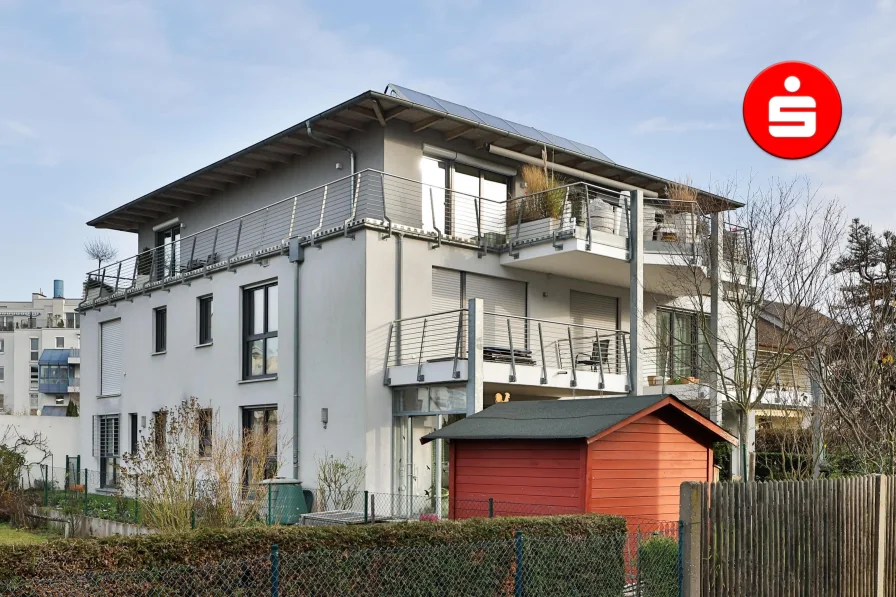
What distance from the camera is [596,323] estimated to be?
73.6ft

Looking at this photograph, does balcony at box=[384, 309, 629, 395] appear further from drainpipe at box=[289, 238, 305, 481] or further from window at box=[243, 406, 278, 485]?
window at box=[243, 406, 278, 485]

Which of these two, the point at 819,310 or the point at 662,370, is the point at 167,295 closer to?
the point at 662,370

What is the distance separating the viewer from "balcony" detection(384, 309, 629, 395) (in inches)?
668

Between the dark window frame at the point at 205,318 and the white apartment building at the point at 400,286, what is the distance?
0.16 feet

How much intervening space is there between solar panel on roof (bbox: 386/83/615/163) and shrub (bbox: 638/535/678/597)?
12.3m

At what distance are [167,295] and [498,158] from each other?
28.9 ft

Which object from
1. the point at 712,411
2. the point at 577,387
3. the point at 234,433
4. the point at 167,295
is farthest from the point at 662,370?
the point at 167,295

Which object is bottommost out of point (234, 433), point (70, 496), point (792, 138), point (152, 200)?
point (70, 496)

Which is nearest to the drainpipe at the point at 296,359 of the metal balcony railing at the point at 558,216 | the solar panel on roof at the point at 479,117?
the solar panel on roof at the point at 479,117

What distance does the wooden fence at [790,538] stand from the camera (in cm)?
844

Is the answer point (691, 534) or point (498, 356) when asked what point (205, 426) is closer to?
point (498, 356)

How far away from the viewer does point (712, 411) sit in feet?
65.6

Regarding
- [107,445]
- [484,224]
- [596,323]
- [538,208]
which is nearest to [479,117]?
[484,224]

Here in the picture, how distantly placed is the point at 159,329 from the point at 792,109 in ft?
60.0
